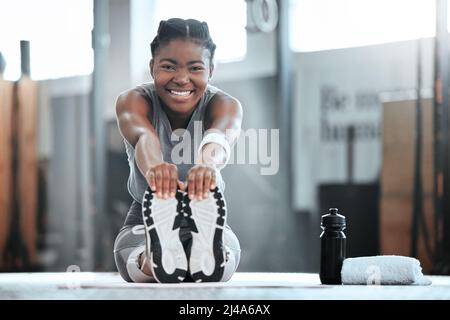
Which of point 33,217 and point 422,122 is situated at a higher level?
point 422,122

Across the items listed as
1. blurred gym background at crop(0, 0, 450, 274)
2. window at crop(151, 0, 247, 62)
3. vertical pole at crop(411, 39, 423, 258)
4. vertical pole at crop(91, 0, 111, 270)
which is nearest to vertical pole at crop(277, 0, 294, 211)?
blurred gym background at crop(0, 0, 450, 274)

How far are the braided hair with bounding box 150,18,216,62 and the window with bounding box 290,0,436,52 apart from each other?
0.64 meters

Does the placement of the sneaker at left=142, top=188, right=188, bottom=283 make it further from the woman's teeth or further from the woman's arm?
the woman's teeth

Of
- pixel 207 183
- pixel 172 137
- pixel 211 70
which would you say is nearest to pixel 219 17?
pixel 211 70

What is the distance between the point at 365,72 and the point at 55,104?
96 cm

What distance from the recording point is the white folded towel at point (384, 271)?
1.19 meters

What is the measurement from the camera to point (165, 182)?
1.16 meters

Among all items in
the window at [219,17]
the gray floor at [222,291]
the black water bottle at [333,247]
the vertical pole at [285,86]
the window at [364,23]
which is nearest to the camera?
the gray floor at [222,291]

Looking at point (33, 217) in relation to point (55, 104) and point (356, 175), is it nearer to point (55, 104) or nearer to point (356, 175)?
point (55, 104)

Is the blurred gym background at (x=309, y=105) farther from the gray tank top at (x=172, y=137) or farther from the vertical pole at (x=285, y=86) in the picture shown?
the gray tank top at (x=172, y=137)

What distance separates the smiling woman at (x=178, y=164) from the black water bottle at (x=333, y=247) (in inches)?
6.7

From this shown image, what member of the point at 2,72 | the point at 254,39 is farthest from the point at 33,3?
the point at 254,39

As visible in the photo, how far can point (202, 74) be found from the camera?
127 centimetres

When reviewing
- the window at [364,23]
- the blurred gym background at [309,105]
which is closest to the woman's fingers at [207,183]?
the blurred gym background at [309,105]
